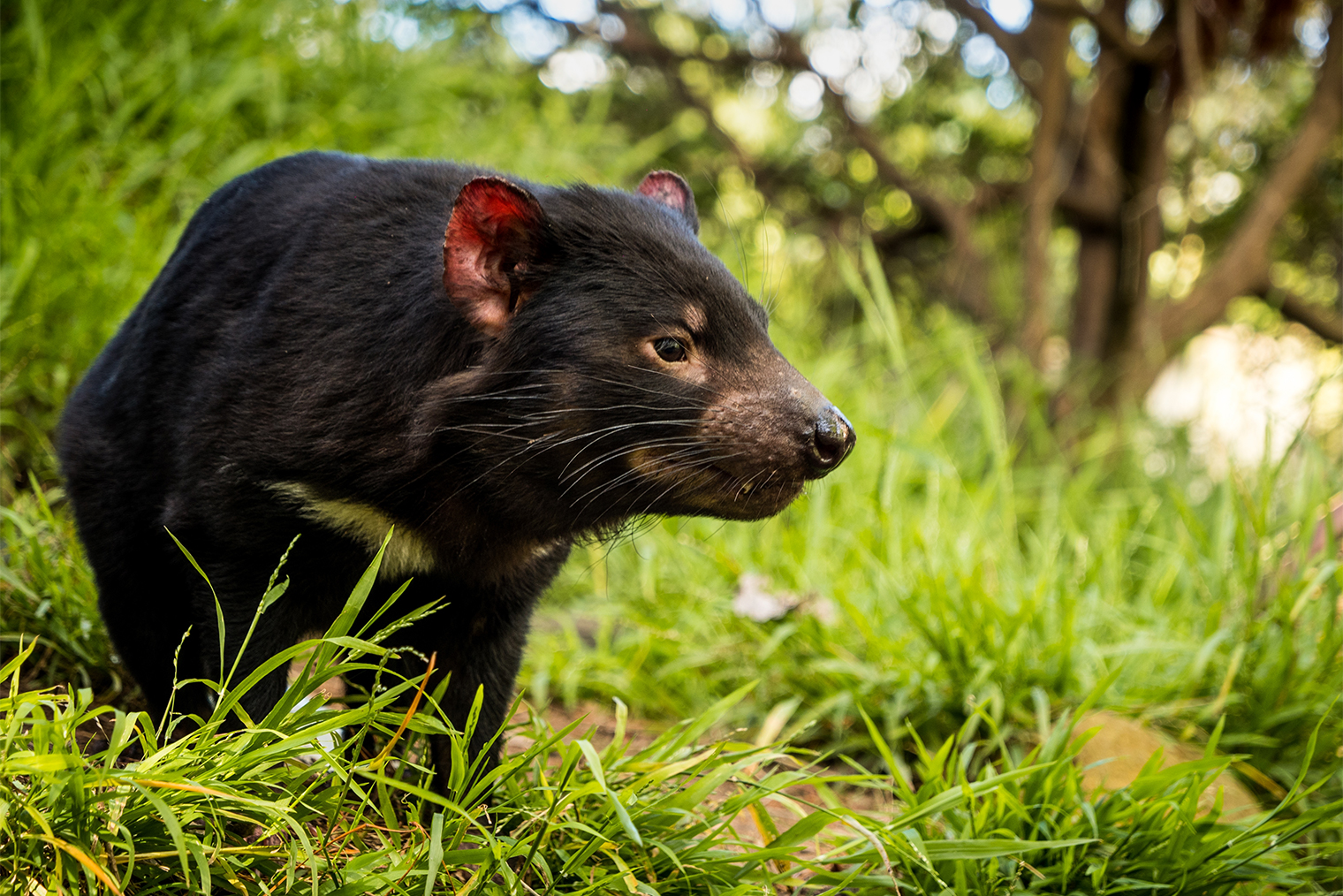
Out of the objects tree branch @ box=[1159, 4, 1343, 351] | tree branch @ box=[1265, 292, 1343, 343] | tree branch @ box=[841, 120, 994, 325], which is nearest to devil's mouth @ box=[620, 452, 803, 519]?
tree branch @ box=[1159, 4, 1343, 351]

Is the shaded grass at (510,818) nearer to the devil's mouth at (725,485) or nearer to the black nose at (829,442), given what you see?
the devil's mouth at (725,485)

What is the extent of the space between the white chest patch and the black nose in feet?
2.15

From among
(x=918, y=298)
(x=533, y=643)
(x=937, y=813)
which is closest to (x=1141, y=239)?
(x=918, y=298)

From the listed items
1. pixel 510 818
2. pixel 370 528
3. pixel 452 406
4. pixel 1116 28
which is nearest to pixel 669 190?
pixel 452 406

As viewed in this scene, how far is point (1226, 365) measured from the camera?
588 centimetres

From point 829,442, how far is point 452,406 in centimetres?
60

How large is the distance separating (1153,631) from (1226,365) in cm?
335

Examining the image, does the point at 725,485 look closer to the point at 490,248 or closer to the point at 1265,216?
the point at 490,248

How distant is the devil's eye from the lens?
174 cm

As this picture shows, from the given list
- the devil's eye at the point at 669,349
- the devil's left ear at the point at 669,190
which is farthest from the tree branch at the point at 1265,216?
the devil's eye at the point at 669,349

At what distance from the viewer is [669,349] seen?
174 cm

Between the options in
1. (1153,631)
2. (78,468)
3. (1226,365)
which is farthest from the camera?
(1226,365)

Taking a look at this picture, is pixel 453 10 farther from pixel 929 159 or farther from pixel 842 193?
pixel 929 159

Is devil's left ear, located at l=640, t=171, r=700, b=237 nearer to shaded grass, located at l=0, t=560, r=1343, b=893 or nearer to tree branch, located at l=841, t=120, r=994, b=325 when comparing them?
shaded grass, located at l=0, t=560, r=1343, b=893
